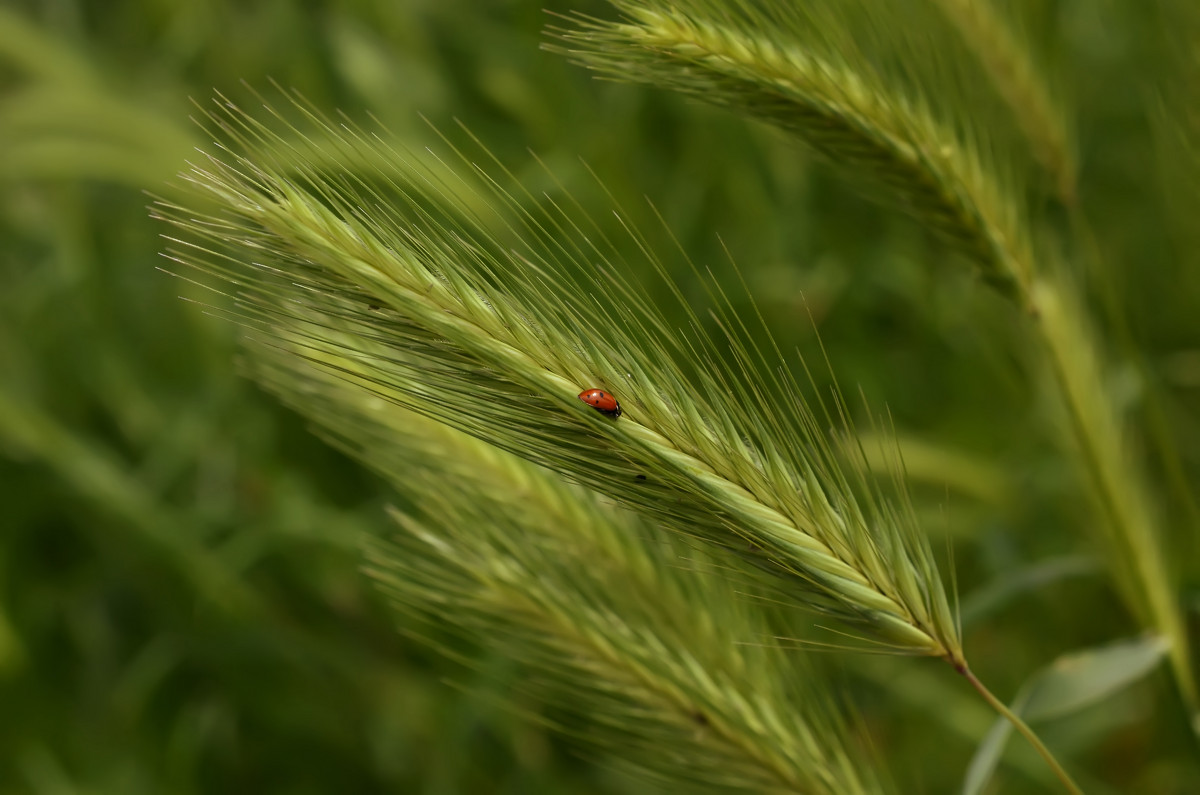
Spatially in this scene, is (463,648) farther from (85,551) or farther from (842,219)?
Result: (842,219)

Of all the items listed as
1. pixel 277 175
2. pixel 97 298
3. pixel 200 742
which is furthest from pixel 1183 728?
pixel 97 298

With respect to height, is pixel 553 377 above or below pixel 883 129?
below

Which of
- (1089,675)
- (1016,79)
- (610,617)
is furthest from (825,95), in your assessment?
(1089,675)

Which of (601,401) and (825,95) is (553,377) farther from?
(825,95)

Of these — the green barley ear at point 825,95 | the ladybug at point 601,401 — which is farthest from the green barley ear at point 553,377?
the green barley ear at point 825,95

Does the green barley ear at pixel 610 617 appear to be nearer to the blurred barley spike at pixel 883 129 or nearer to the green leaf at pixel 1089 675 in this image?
the green leaf at pixel 1089 675

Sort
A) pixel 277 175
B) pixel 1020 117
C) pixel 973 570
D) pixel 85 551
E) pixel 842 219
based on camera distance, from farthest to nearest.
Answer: pixel 842 219 < pixel 85 551 < pixel 973 570 < pixel 1020 117 < pixel 277 175
